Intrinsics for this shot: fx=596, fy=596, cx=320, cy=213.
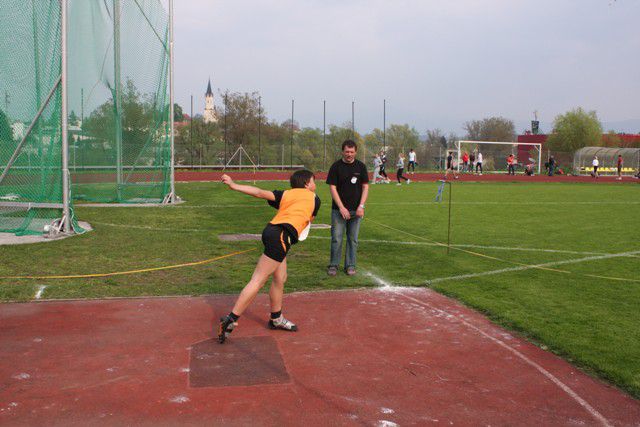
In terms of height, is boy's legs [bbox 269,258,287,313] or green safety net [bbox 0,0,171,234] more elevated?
green safety net [bbox 0,0,171,234]

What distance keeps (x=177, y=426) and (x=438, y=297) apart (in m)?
4.29

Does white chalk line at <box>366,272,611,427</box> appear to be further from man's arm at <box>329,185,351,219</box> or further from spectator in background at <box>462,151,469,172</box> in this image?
spectator in background at <box>462,151,469,172</box>

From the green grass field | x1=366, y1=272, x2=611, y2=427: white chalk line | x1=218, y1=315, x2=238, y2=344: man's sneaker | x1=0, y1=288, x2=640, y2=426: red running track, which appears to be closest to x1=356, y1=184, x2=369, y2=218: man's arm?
the green grass field

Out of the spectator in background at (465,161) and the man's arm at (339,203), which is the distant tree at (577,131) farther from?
the man's arm at (339,203)

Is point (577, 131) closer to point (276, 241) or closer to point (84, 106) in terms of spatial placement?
point (84, 106)

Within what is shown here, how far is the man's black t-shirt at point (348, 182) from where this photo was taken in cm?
870

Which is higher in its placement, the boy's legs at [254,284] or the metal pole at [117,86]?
the metal pole at [117,86]

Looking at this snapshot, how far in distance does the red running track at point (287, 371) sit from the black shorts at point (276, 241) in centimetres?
83

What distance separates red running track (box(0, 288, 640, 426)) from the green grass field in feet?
1.86

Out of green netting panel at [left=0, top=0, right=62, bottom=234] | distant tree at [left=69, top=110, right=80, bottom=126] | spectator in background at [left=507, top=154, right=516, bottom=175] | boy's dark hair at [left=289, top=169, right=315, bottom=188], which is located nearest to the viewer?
boy's dark hair at [left=289, top=169, right=315, bottom=188]

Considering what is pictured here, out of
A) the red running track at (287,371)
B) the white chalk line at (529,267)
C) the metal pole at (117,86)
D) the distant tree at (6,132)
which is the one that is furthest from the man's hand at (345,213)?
the metal pole at (117,86)

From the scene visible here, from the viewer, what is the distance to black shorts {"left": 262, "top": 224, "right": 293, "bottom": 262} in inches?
223

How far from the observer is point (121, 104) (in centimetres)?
1864

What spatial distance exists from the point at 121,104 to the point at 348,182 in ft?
40.4
